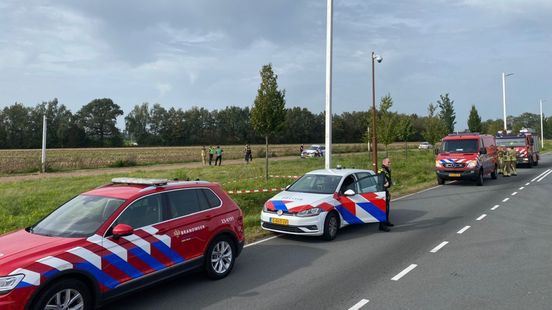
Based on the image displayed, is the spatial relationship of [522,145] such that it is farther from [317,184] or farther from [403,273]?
[403,273]

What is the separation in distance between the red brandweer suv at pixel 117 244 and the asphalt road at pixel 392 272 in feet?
1.67

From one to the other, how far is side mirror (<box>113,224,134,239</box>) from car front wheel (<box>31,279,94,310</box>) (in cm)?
65

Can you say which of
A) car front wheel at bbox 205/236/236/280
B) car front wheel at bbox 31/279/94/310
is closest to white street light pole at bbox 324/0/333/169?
car front wheel at bbox 205/236/236/280

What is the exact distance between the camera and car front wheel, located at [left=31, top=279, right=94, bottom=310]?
4.40 meters

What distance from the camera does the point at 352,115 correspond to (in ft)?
439

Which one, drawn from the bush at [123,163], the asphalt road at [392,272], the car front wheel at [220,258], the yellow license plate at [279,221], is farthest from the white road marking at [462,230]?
the bush at [123,163]

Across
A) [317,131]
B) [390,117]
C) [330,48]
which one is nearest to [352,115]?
[317,131]

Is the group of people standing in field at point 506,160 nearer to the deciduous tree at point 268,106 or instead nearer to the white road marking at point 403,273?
the deciduous tree at point 268,106

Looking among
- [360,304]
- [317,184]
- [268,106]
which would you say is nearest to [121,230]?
[360,304]

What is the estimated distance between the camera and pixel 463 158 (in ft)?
64.6

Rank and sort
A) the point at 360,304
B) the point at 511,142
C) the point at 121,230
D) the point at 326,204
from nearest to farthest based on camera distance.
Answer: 1. the point at 121,230
2. the point at 360,304
3. the point at 326,204
4. the point at 511,142

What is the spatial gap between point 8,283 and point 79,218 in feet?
4.60

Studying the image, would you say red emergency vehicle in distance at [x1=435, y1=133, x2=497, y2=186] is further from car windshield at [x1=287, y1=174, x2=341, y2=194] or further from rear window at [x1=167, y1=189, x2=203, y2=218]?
rear window at [x1=167, y1=189, x2=203, y2=218]

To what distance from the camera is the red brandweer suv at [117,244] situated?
14.5 ft
